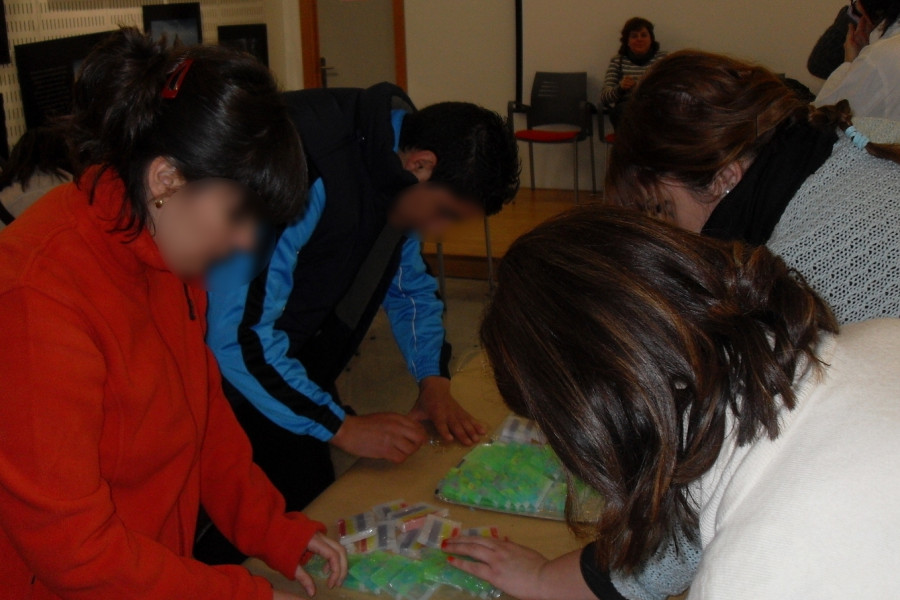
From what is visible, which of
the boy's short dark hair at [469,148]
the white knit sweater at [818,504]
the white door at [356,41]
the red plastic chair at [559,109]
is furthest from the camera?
the red plastic chair at [559,109]

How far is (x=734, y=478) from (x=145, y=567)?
0.66m

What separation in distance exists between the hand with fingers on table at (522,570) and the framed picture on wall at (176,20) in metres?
2.95

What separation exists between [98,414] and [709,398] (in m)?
0.62

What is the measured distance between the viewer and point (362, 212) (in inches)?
59.4

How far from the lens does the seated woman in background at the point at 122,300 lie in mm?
820

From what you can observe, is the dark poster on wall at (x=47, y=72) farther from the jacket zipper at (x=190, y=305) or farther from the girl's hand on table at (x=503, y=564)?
the girl's hand on table at (x=503, y=564)

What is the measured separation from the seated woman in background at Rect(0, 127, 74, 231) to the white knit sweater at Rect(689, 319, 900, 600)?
1669mm

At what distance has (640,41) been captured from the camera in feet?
19.4

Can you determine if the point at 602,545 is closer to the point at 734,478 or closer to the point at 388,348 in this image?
the point at 734,478

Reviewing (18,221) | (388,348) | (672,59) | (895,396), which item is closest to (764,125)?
(672,59)

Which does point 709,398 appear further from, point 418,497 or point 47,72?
point 47,72

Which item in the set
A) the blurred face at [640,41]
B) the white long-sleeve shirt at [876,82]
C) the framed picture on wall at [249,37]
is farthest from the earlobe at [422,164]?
the blurred face at [640,41]

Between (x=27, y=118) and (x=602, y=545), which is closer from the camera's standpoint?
(x=602, y=545)

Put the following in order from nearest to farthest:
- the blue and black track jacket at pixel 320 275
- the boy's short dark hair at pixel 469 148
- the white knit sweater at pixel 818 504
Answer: the white knit sweater at pixel 818 504 → the blue and black track jacket at pixel 320 275 → the boy's short dark hair at pixel 469 148
